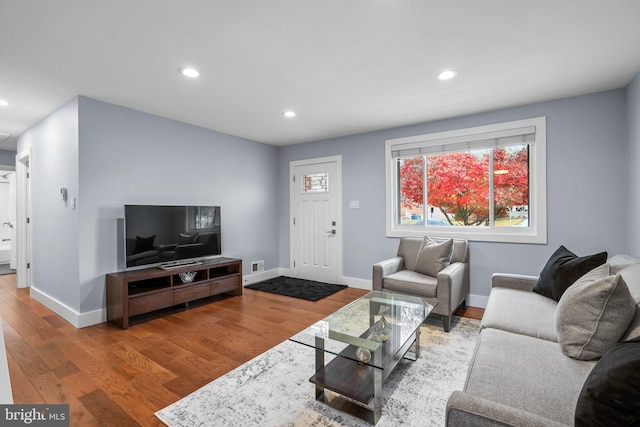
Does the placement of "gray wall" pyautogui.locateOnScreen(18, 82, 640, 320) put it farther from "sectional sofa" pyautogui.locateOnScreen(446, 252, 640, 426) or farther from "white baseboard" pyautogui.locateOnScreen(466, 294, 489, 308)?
"sectional sofa" pyautogui.locateOnScreen(446, 252, 640, 426)

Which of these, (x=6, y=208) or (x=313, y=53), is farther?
(x=6, y=208)

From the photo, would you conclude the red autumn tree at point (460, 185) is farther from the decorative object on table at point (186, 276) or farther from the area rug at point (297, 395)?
the decorative object on table at point (186, 276)

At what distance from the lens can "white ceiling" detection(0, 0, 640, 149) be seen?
1.87 metres

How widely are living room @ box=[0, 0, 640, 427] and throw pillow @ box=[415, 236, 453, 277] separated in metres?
0.57

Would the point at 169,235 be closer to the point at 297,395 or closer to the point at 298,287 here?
the point at 298,287

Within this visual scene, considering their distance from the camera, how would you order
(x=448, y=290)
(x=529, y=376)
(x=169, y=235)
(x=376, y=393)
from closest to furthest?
(x=529, y=376)
(x=376, y=393)
(x=448, y=290)
(x=169, y=235)

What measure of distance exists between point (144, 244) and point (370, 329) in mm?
2766

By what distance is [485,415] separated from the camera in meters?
1.01

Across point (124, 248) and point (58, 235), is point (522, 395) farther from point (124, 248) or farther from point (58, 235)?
point (58, 235)

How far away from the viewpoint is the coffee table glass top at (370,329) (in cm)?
187

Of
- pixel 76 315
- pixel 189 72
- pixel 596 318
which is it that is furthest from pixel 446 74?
pixel 76 315

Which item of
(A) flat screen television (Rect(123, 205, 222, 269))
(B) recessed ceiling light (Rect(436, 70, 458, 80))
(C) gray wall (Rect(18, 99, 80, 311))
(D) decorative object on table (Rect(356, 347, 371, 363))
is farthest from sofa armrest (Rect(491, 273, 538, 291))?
(C) gray wall (Rect(18, 99, 80, 311))

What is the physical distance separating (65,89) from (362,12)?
9.82ft

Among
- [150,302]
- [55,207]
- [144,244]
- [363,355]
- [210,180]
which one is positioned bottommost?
[150,302]
